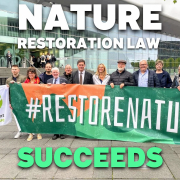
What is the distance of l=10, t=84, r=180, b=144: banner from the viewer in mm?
4258

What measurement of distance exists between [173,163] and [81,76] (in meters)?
2.76

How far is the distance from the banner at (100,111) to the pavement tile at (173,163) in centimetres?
A: 54

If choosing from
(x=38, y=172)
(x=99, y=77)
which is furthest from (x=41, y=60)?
(x=38, y=172)

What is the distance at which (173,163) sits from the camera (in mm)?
3451

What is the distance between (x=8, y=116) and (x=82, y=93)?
1.87 metres

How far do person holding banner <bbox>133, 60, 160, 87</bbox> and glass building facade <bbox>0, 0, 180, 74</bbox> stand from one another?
19.6m

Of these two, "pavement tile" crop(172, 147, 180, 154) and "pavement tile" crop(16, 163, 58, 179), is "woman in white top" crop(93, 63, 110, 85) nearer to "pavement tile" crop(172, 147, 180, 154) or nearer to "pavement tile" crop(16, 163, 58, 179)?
"pavement tile" crop(172, 147, 180, 154)

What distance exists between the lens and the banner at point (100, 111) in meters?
4.26

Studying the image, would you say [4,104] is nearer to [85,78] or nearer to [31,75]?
[31,75]

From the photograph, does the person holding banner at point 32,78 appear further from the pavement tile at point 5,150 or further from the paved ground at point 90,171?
the paved ground at point 90,171

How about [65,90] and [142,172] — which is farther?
[65,90]

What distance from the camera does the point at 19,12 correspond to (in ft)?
78.8

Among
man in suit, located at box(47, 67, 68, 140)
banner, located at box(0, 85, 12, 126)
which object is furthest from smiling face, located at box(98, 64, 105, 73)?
banner, located at box(0, 85, 12, 126)

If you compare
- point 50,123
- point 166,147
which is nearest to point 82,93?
point 50,123
